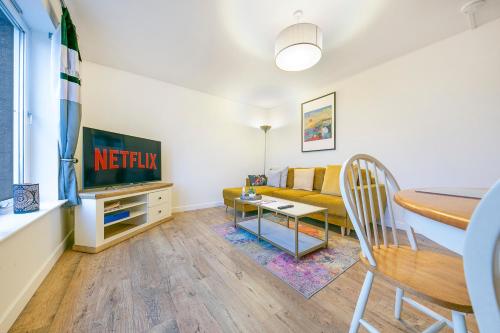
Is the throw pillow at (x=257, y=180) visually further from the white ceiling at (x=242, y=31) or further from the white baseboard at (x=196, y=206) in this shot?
the white ceiling at (x=242, y=31)

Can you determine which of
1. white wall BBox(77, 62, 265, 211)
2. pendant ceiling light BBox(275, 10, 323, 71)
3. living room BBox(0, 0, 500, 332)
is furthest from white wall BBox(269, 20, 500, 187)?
white wall BBox(77, 62, 265, 211)

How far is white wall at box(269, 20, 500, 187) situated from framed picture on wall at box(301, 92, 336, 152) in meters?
0.18

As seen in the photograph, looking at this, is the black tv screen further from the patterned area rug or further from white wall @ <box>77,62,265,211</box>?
the patterned area rug

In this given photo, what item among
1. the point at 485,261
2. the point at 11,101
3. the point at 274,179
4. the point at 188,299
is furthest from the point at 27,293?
the point at 274,179

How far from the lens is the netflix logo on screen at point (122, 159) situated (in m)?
2.08

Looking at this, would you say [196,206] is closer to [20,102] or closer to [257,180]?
[257,180]

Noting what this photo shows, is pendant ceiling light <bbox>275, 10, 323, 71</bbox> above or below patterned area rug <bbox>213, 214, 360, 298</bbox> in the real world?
above

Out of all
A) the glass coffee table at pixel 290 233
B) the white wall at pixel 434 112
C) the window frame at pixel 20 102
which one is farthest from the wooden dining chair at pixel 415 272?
the window frame at pixel 20 102

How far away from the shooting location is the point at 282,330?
0.97m

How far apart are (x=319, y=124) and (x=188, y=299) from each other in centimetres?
322

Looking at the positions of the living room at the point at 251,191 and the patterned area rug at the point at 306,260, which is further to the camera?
the patterned area rug at the point at 306,260

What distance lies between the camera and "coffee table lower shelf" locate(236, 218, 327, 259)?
1745 millimetres

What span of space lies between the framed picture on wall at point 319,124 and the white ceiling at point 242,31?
55cm

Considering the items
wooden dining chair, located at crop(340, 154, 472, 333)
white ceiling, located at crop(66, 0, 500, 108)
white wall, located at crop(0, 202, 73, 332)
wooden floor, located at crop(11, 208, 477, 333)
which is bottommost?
wooden floor, located at crop(11, 208, 477, 333)
